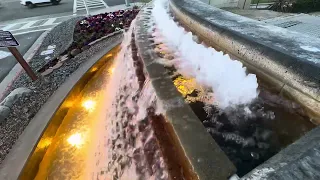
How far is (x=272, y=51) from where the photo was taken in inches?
93.5

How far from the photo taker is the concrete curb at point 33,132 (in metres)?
2.93

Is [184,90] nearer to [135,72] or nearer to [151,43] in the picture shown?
[135,72]

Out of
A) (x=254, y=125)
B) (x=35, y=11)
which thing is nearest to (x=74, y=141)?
(x=254, y=125)

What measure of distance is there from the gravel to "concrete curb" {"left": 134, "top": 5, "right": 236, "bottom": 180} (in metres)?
2.62

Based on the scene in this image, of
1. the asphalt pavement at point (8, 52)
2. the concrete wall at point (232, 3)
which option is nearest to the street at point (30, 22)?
the asphalt pavement at point (8, 52)

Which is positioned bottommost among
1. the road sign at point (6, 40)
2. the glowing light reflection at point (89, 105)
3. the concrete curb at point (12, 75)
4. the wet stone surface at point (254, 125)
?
the concrete curb at point (12, 75)

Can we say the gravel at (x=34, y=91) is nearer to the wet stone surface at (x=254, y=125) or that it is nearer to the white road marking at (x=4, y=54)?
the white road marking at (x=4, y=54)

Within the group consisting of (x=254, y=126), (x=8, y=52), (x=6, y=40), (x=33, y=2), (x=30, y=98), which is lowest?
(x=33, y=2)

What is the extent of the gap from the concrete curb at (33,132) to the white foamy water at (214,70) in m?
2.08

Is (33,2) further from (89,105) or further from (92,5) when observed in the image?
(89,105)

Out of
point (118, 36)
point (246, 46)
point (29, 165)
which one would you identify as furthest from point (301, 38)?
point (118, 36)

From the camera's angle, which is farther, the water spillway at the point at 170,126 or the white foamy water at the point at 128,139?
the white foamy water at the point at 128,139

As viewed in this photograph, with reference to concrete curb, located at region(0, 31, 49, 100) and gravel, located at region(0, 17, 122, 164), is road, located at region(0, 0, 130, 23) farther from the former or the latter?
gravel, located at region(0, 17, 122, 164)

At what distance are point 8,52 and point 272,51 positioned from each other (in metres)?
9.62
